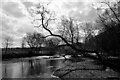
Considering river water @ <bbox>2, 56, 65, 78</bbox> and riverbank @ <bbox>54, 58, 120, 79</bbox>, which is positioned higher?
riverbank @ <bbox>54, 58, 120, 79</bbox>

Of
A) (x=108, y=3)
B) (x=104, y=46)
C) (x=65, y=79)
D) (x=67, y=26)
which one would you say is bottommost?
(x=65, y=79)

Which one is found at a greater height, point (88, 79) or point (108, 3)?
point (108, 3)

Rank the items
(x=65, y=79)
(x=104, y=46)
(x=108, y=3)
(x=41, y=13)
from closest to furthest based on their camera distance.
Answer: (x=41, y=13) < (x=108, y=3) < (x=65, y=79) < (x=104, y=46)

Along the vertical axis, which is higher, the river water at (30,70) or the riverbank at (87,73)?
the riverbank at (87,73)

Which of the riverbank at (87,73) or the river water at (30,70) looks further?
the river water at (30,70)

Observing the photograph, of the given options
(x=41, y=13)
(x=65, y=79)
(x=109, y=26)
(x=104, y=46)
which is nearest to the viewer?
(x=41, y=13)

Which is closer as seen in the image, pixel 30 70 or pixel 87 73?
pixel 87 73

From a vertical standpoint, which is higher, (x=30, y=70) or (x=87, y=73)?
(x=87, y=73)

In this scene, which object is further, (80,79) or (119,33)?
(119,33)

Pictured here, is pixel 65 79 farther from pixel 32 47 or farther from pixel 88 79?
pixel 32 47

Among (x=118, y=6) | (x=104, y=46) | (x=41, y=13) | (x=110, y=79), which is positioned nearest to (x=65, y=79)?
(x=110, y=79)

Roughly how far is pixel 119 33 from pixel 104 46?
493 inches

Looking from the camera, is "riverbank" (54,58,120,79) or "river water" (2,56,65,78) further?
"river water" (2,56,65,78)

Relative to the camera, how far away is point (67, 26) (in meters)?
18.6
